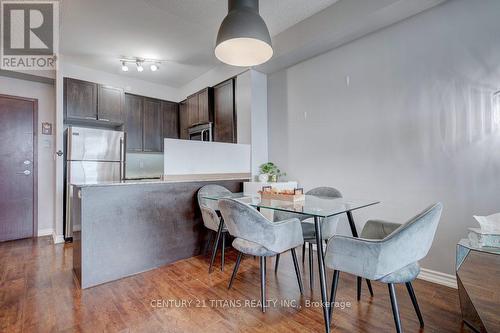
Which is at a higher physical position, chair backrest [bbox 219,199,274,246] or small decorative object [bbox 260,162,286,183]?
small decorative object [bbox 260,162,286,183]

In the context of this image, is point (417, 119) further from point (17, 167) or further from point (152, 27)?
point (17, 167)

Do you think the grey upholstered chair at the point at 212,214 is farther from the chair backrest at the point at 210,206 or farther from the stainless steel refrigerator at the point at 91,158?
the stainless steel refrigerator at the point at 91,158

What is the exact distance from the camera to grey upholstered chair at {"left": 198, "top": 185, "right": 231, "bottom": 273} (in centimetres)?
248

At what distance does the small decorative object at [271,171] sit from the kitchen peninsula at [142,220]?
56 cm

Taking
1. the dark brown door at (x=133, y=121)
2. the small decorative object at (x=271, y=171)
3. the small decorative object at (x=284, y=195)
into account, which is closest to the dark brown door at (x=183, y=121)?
the dark brown door at (x=133, y=121)

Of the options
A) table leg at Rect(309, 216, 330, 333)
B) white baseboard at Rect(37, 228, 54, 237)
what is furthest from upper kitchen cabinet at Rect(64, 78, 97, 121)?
table leg at Rect(309, 216, 330, 333)

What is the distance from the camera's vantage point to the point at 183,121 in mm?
4938

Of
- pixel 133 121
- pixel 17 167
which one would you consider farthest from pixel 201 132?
pixel 17 167

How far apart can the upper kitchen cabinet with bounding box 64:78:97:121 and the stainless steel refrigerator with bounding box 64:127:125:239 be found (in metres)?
0.36

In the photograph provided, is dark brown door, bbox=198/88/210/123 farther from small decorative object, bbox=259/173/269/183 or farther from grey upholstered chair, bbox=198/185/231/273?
grey upholstered chair, bbox=198/185/231/273

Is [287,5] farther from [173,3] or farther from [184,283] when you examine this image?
[184,283]

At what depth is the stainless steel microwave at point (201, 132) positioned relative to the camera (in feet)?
13.8

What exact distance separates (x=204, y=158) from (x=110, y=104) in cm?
223

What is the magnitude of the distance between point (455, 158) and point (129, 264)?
3.19 m
